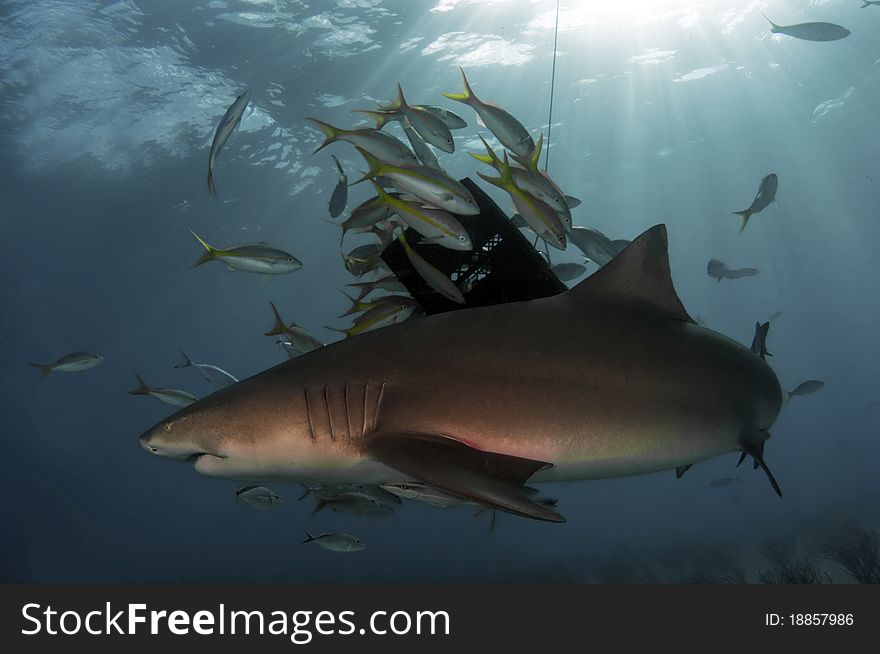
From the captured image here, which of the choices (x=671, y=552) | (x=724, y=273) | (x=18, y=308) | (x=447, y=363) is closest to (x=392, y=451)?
(x=447, y=363)

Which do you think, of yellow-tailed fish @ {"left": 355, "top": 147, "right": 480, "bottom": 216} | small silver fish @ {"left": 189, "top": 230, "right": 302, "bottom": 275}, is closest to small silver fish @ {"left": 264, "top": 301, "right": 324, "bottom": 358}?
small silver fish @ {"left": 189, "top": 230, "right": 302, "bottom": 275}

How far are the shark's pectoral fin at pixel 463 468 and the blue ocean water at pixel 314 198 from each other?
2.28 feet

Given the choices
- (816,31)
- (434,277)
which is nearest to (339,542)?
(434,277)

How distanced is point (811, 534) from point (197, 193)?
39.3 m

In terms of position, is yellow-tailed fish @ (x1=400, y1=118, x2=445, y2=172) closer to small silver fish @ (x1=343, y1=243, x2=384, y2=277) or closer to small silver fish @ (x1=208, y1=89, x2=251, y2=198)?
small silver fish @ (x1=343, y1=243, x2=384, y2=277)

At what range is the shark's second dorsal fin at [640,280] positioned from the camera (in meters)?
2.56

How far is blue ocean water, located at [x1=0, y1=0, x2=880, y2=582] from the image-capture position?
66.1ft

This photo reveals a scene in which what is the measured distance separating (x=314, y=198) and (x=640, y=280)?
101 ft

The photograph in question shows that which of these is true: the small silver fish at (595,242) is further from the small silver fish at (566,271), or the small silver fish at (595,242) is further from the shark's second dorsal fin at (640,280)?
the shark's second dorsal fin at (640,280)

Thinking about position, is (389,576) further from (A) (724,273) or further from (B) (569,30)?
(B) (569,30)

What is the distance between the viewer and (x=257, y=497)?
5.68 metres

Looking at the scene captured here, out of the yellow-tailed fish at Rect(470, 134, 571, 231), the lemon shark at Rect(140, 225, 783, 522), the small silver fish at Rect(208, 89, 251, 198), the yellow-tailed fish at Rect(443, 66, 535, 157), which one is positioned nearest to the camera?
the lemon shark at Rect(140, 225, 783, 522)

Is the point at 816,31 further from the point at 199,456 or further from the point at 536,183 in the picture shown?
the point at 199,456

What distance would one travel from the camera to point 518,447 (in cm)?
208
